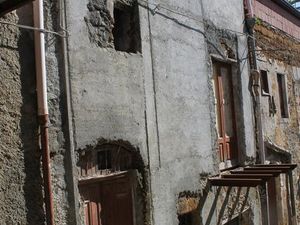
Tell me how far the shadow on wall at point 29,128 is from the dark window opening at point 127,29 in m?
1.76

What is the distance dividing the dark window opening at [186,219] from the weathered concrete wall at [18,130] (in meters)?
2.84

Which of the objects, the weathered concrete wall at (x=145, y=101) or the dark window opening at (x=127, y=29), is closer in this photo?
the weathered concrete wall at (x=145, y=101)

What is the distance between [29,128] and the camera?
4250 mm

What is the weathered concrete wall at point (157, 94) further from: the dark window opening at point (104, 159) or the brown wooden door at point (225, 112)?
the brown wooden door at point (225, 112)

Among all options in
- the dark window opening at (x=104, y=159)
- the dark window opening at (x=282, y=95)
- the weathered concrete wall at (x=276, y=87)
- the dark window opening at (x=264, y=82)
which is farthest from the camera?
the dark window opening at (x=282, y=95)

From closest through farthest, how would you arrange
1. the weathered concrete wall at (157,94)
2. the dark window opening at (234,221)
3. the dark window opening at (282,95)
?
1. the weathered concrete wall at (157,94)
2. the dark window opening at (234,221)
3. the dark window opening at (282,95)

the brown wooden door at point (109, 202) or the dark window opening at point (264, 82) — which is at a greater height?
the dark window opening at point (264, 82)

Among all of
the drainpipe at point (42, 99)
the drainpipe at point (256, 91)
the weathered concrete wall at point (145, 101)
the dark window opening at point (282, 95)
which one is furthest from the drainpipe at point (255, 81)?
the drainpipe at point (42, 99)

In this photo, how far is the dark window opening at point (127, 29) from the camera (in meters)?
5.88

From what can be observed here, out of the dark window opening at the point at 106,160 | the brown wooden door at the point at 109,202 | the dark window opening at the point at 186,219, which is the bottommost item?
the dark window opening at the point at 186,219

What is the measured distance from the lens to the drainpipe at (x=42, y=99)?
421 centimetres

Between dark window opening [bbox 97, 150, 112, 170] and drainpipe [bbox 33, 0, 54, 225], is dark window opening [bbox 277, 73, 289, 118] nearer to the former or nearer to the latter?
dark window opening [bbox 97, 150, 112, 170]

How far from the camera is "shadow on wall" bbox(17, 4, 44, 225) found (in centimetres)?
419

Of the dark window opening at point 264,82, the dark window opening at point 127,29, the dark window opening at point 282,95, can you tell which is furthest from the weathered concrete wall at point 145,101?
the dark window opening at point 282,95
